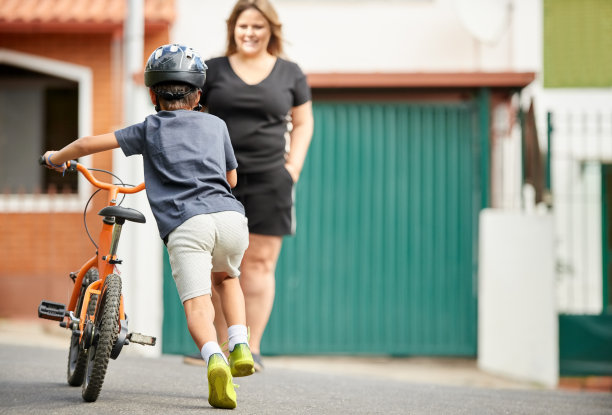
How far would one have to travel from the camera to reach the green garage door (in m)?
9.57

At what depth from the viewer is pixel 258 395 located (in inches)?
189

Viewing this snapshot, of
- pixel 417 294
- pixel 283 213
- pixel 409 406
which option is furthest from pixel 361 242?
pixel 409 406

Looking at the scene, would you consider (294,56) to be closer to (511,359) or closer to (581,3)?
(581,3)

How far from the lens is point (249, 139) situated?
18.4 feet

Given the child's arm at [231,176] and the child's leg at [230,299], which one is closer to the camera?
the child's leg at [230,299]

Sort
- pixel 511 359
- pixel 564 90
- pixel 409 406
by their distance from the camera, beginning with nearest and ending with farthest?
pixel 409 406 < pixel 511 359 < pixel 564 90

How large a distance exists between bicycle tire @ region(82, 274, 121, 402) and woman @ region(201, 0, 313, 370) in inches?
48.9

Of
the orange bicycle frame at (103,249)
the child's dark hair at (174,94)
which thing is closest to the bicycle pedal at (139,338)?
the orange bicycle frame at (103,249)

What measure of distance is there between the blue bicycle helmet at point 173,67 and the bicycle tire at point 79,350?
3.16ft

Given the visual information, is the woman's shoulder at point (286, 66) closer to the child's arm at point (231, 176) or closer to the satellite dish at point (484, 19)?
the child's arm at point (231, 176)

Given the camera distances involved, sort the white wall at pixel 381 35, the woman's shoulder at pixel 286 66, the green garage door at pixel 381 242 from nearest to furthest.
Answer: the woman's shoulder at pixel 286 66
the green garage door at pixel 381 242
the white wall at pixel 381 35

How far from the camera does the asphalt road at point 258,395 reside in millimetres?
4324

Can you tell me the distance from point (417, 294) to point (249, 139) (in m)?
4.40

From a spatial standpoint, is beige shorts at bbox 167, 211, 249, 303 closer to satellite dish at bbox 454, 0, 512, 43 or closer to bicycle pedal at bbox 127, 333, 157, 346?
bicycle pedal at bbox 127, 333, 157, 346
